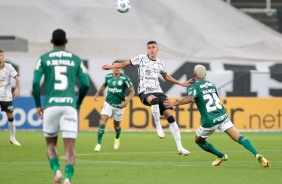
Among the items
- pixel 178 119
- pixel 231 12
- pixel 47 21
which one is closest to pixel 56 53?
pixel 178 119

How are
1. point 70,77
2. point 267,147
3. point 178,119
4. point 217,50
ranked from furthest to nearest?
point 217,50 → point 178,119 → point 267,147 → point 70,77

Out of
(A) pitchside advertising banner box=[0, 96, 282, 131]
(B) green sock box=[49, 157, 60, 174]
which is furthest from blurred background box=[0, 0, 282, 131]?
(B) green sock box=[49, 157, 60, 174]

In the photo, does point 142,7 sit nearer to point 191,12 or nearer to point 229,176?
point 191,12

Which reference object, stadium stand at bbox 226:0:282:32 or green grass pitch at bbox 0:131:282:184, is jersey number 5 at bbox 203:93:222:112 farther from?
stadium stand at bbox 226:0:282:32

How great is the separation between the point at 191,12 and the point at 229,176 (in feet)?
82.6

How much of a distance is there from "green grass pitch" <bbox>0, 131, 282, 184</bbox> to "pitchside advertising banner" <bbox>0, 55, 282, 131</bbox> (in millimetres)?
6410

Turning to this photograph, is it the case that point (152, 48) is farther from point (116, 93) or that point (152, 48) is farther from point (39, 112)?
point (39, 112)

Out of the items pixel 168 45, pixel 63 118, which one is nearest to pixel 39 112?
pixel 63 118

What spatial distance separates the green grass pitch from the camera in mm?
14199

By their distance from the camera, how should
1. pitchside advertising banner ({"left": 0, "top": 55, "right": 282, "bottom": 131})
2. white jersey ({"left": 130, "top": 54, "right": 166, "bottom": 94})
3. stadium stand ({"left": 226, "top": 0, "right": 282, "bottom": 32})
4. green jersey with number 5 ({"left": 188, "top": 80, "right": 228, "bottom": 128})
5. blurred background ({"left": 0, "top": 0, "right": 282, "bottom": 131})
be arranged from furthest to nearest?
stadium stand ({"left": 226, "top": 0, "right": 282, "bottom": 32}) → blurred background ({"left": 0, "top": 0, "right": 282, "bottom": 131}) → pitchside advertising banner ({"left": 0, "top": 55, "right": 282, "bottom": 131}) → white jersey ({"left": 130, "top": 54, "right": 166, "bottom": 94}) → green jersey with number 5 ({"left": 188, "top": 80, "right": 228, "bottom": 128})

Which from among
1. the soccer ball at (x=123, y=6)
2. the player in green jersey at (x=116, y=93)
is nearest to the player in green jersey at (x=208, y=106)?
the soccer ball at (x=123, y=6)

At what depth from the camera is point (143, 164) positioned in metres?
17.3

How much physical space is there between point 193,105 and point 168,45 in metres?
4.88

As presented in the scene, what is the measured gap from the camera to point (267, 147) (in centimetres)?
2336
